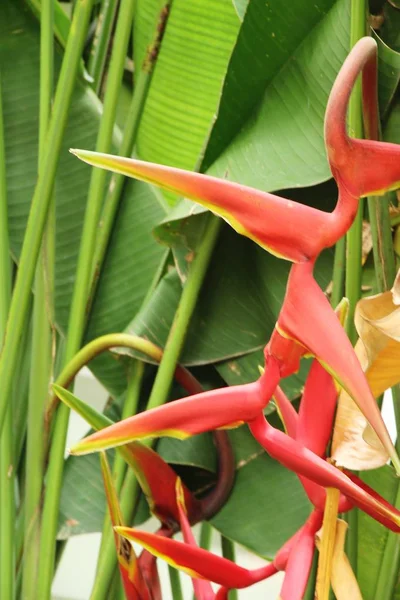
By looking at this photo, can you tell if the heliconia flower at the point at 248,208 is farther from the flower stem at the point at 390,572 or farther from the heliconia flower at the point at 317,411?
the flower stem at the point at 390,572

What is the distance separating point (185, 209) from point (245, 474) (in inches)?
8.0

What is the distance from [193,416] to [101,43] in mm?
446

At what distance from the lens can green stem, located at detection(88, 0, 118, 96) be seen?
582mm

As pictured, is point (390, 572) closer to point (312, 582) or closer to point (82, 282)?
point (312, 582)

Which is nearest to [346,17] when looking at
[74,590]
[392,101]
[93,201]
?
[392,101]

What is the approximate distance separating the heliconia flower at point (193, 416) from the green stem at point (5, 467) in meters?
0.25

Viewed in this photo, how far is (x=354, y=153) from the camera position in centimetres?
22

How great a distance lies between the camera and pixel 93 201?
0.49 metres

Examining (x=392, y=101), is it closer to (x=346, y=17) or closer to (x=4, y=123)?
(x=346, y=17)

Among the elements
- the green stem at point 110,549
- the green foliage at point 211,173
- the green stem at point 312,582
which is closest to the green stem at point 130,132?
the green foliage at point 211,173

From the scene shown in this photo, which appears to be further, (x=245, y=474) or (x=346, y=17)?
(x=245, y=474)

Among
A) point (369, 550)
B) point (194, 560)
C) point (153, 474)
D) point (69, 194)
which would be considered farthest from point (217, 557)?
point (69, 194)

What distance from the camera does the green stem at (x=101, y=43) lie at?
582 millimetres

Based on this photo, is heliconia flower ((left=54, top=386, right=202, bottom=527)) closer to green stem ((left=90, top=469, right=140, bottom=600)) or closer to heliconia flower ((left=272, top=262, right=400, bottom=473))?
green stem ((left=90, top=469, right=140, bottom=600))
